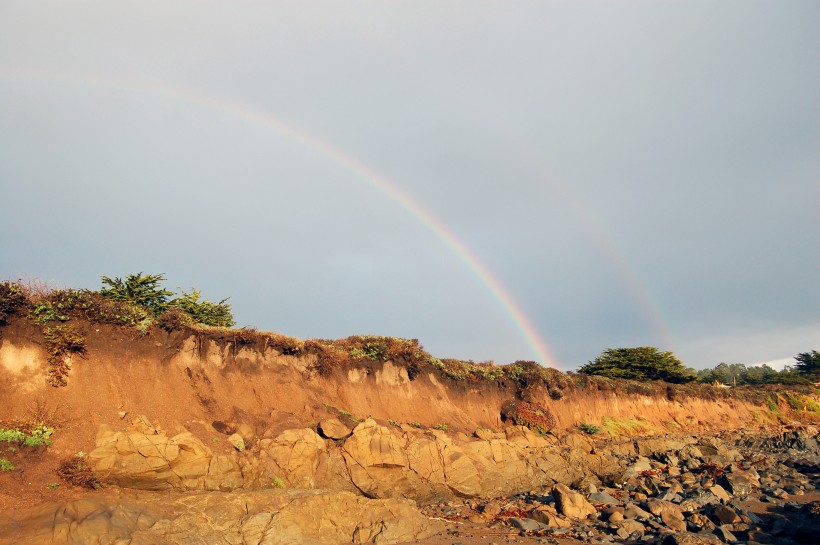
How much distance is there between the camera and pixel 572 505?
18156 millimetres

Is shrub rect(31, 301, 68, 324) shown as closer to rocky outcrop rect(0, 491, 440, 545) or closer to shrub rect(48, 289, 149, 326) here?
shrub rect(48, 289, 149, 326)

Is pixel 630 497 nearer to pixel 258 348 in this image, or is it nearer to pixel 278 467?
pixel 278 467

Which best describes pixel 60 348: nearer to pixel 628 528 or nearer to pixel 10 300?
pixel 10 300

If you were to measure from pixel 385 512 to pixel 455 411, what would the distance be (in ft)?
37.8

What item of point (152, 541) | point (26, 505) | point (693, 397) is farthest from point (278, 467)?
point (693, 397)

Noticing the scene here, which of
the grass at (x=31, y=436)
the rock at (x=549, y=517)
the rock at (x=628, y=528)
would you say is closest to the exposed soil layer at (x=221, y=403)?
the grass at (x=31, y=436)

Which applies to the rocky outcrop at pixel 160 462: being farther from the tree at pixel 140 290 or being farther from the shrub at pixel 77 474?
the tree at pixel 140 290

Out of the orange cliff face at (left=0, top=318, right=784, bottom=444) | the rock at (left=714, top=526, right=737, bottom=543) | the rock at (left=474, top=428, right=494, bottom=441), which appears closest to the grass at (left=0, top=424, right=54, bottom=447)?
the orange cliff face at (left=0, top=318, right=784, bottom=444)

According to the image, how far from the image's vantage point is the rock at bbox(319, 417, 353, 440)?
18469 mm

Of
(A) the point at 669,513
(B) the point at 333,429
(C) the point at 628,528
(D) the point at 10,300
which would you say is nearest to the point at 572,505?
(C) the point at 628,528

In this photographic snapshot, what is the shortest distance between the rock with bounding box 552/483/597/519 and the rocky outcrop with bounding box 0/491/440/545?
5.44 metres

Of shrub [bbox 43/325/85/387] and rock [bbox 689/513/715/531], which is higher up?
shrub [bbox 43/325/85/387]

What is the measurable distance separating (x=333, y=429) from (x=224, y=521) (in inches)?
241

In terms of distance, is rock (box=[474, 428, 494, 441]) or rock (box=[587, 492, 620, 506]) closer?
rock (box=[587, 492, 620, 506])
